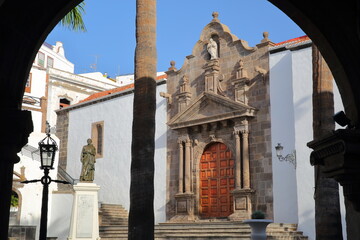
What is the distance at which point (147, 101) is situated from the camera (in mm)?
8406

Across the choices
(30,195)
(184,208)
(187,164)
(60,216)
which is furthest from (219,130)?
(30,195)

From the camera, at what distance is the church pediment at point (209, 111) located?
20062 millimetres

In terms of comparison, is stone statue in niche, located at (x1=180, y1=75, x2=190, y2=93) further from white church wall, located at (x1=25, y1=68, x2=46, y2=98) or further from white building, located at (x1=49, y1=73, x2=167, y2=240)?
white church wall, located at (x1=25, y1=68, x2=46, y2=98)

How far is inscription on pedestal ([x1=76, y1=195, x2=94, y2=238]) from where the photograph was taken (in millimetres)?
15641

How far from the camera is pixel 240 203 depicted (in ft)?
63.6

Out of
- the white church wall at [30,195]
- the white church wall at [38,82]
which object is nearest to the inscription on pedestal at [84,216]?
the white church wall at [30,195]

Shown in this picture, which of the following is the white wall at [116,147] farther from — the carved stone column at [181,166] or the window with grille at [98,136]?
the carved stone column at [181,166]

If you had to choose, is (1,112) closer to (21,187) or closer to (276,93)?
(276,93)

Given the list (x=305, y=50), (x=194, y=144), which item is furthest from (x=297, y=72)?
(x=194, y=144)

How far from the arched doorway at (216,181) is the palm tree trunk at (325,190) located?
1157 cm

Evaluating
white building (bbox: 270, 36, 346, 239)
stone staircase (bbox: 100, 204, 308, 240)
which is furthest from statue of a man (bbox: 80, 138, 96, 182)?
white building (bbox: 270, 36, 346, 239)

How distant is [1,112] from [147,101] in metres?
5.30

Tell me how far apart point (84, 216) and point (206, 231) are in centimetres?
447

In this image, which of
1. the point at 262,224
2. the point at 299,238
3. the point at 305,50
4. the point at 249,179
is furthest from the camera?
the point at 249,179
